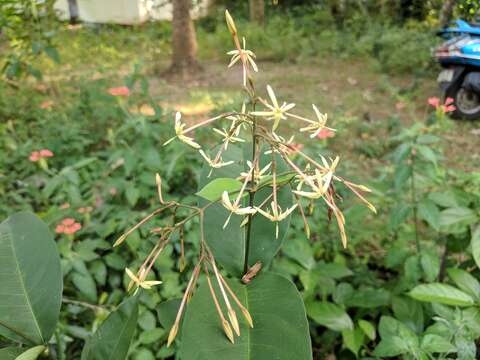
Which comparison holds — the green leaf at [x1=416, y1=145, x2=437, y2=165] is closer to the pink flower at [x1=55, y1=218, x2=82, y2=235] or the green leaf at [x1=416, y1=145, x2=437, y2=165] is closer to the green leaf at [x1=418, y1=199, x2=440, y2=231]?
the green leaf at [x1=418, y1=199, x2=440, y2=231]

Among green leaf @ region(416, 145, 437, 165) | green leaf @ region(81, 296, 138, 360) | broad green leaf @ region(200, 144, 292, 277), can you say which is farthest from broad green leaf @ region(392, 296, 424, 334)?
green leaf @ region(81, 296, 138, 360)

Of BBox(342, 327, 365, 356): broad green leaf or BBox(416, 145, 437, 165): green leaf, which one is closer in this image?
BBox(342, 327, 365, 356): broad green leaf

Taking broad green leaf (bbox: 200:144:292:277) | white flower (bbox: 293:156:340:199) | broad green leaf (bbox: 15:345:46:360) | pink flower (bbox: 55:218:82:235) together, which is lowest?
pink flower (bbox: 55:218:82:235)

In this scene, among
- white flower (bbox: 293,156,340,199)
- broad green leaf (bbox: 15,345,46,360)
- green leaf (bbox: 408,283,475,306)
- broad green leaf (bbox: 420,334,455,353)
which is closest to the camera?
white flower (bbox: 293,156,340,199)

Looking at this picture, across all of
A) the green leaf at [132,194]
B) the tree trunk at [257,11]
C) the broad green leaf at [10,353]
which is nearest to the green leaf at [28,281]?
the broad green leaf at [10,353]

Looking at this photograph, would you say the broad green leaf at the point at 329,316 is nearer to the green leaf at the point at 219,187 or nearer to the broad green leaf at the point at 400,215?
the broad green leaf at the point at 400,215

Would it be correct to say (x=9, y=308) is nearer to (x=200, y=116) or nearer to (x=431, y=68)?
(x=200, y=116)

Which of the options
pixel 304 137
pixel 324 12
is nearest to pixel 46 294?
pixel 304 137
